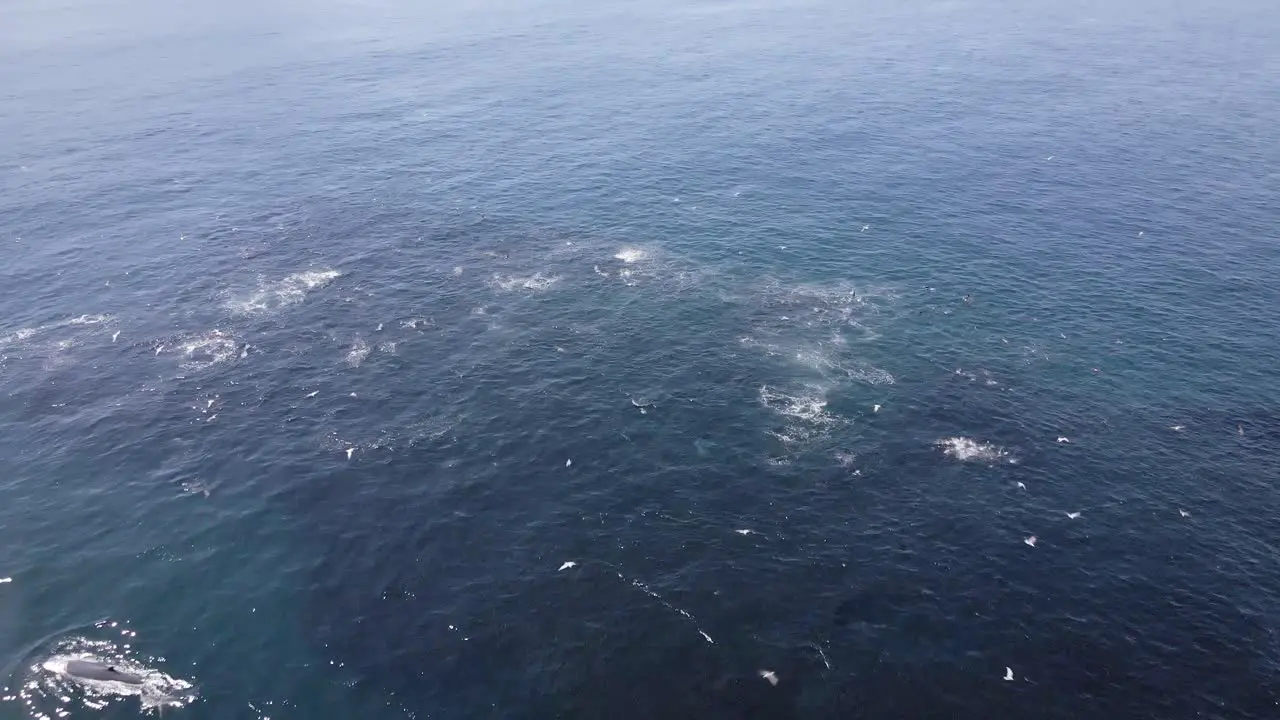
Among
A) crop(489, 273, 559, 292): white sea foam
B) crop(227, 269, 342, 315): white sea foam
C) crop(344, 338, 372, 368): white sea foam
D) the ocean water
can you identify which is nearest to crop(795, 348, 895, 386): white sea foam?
the ocean water

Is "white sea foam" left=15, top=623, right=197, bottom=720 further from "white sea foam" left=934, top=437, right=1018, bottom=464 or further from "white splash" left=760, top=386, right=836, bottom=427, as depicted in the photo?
"white sea foam" left=934, top=437, right=1018, bottom=464

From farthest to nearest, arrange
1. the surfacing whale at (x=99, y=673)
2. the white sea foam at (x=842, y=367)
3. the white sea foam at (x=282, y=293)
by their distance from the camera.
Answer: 1. the white sea foam at (x=282, y=293)
2. the white sea foam at (x=842, y=367)
3. the surfacing whale at (x=99, y=673)

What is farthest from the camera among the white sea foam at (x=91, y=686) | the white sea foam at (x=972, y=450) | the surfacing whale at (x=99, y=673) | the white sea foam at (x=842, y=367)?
the white sea foam at (x=842, y=367)

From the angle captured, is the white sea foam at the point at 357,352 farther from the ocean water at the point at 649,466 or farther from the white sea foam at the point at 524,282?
the white sea foam at the point at 524,282

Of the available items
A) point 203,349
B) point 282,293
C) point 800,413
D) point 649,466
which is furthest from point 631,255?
point 203,349

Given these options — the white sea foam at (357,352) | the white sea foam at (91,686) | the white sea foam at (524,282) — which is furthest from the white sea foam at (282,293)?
the white sea foam at (91,686)

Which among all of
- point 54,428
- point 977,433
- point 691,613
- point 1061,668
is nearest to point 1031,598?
point 1061,668
